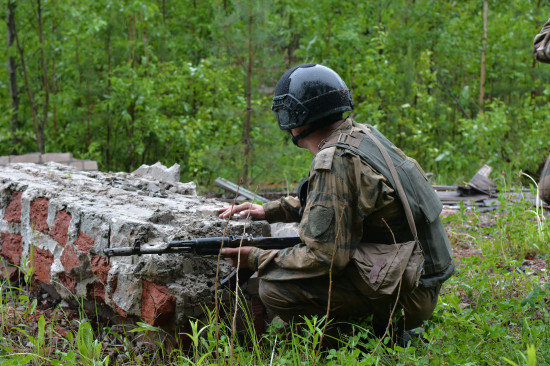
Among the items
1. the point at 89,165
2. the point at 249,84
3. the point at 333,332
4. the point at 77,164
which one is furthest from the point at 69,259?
the point at 249,84

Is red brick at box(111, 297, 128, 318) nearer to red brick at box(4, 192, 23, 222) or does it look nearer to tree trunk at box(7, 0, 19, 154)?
red brick at box(4, 192, 23, 222)

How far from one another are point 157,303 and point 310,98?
4.63ft

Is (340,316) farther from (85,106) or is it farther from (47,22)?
(47,22)

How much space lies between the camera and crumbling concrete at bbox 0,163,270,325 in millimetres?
3248

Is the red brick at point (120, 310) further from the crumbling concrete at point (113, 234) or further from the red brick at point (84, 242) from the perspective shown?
the red brick at point (84, 242)

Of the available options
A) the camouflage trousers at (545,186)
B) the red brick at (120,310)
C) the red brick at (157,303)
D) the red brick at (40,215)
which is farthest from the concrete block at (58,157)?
the camouflage trousers at (545,186)

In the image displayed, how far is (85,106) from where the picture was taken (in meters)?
9.97

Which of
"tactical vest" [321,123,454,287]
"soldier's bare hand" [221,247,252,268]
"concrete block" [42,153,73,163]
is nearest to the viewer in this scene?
"tactical vest" [321,123,454,287]

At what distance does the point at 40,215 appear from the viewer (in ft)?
14.0

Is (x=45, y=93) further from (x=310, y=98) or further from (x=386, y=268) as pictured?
(x=386, y=268)

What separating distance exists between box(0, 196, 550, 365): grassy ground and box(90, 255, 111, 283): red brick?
301 mm

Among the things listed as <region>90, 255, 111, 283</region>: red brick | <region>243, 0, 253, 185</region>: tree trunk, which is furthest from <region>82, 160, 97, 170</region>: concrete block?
<region>90, 255, 111, 283</region>: red brick

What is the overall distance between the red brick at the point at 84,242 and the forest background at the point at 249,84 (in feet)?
15.5

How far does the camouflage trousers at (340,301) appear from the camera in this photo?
2.98 meters
